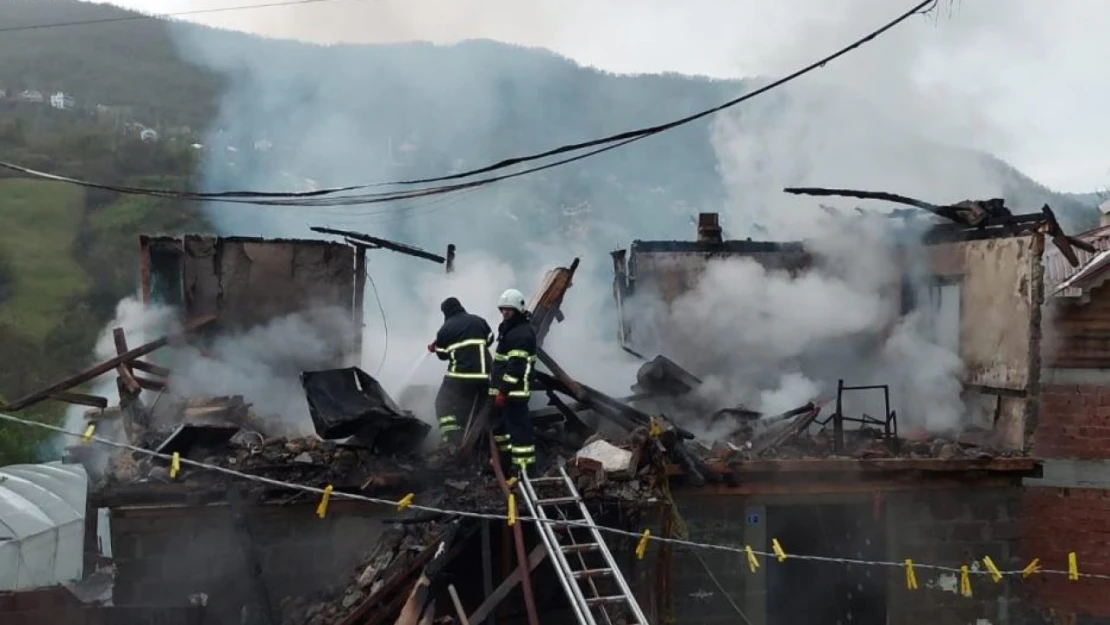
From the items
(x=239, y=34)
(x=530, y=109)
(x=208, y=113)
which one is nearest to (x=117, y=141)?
(x=208, y=113)

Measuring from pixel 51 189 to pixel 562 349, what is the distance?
1716 inches

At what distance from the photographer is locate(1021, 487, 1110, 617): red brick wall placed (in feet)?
32.7

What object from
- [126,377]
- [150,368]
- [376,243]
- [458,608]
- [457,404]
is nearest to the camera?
[458,608]

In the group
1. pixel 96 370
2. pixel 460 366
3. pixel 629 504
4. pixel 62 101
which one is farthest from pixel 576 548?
pixel 62 101

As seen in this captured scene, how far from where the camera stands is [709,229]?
1332 cm

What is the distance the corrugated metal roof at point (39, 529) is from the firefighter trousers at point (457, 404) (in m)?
11.0

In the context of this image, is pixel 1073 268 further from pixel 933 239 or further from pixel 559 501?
pixel 559 501

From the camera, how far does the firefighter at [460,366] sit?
8.47m

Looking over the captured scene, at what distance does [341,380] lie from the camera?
29.5 feet

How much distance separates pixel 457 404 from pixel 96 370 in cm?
367

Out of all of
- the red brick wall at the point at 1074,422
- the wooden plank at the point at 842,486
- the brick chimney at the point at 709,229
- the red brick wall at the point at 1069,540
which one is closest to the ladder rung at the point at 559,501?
the wooden plank at the point at 842,486

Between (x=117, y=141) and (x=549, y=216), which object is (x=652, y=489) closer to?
(x=549, y=216)

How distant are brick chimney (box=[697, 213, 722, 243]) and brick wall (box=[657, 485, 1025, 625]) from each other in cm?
470

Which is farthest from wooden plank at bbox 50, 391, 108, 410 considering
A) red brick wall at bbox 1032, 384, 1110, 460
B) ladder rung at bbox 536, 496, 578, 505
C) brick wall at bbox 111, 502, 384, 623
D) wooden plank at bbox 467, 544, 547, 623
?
red brick wall at bbox 1032, 384, 1110, 460
